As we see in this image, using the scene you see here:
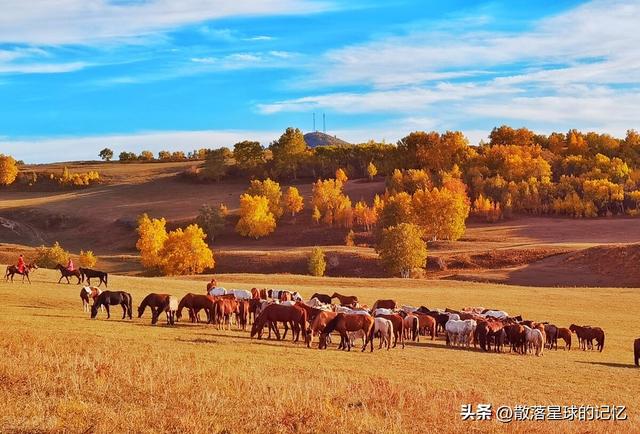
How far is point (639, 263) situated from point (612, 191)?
5954cm

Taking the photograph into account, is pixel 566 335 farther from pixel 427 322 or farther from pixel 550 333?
pixel 427 322

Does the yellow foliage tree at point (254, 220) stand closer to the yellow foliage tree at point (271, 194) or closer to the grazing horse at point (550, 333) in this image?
the yellow foliage tree at point (271, 194)

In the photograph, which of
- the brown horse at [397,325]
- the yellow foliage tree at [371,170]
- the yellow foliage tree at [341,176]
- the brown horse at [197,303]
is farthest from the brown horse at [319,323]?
the yellow foliage tree at [371,170]

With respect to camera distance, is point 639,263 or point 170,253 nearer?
point 639,263

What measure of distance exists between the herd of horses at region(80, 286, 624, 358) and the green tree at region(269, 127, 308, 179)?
434 ft

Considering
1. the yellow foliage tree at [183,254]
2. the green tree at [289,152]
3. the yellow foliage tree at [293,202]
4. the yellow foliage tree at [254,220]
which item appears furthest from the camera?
the green tree at [289,152]

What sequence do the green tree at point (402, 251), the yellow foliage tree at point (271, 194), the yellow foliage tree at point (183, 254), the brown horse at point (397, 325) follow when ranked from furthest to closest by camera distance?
the yellow foliage tree at point (271, 194) → the yellow foliage tree at point (183, 254) → the green tree at point (402, 251) → the brown horse at point (397, 325)

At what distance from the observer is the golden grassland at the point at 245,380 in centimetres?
1205

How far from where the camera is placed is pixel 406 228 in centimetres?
8175

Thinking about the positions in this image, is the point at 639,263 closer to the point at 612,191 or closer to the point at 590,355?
the point at 590,355

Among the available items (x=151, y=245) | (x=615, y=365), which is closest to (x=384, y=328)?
(x=615, y=365)

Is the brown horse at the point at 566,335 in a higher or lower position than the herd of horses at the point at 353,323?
lower

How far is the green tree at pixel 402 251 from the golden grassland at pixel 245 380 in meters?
46.1

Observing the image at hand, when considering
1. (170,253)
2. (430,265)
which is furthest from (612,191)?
(170,253)
